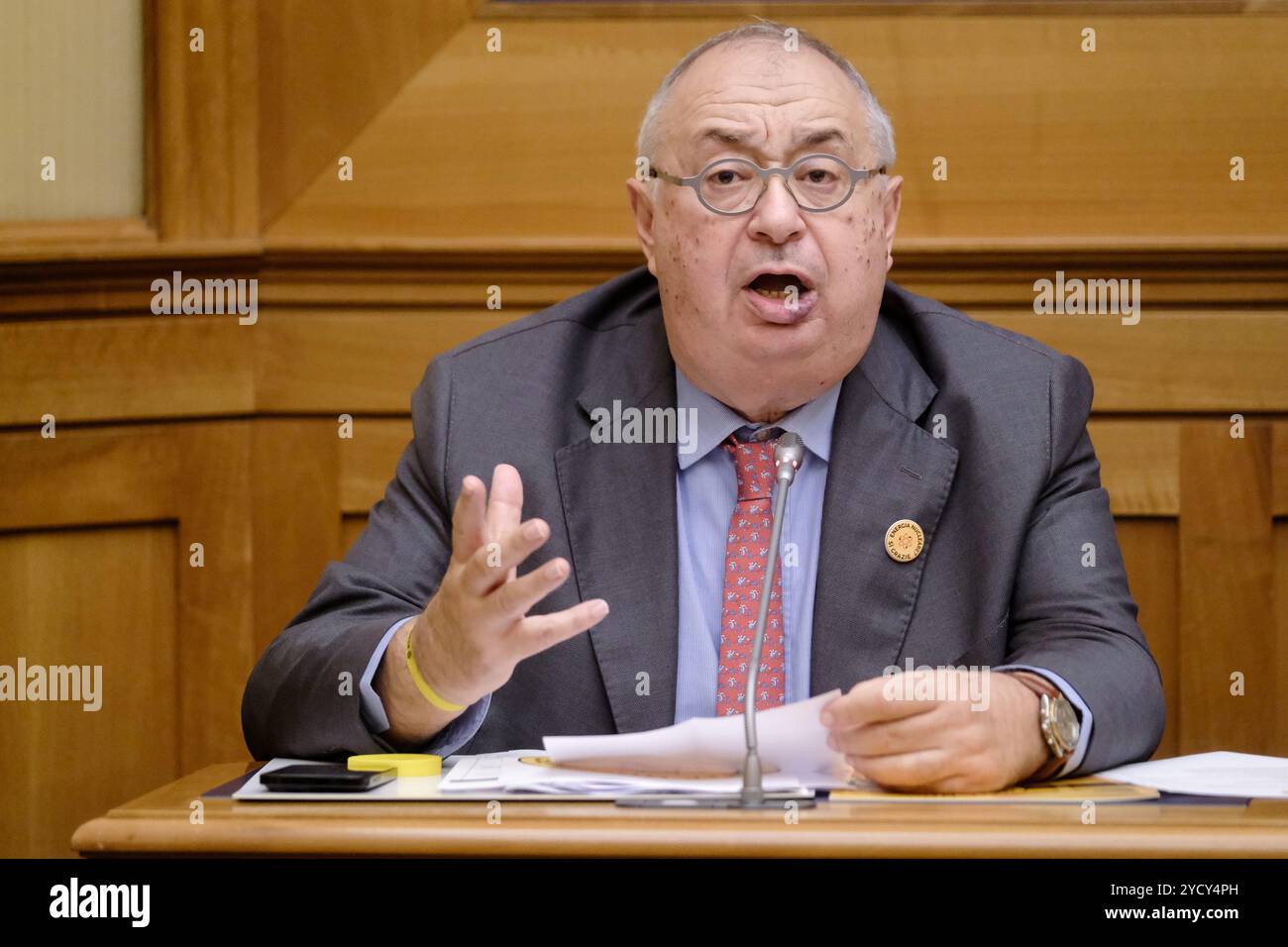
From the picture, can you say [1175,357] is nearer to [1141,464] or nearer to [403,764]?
[1141,464]

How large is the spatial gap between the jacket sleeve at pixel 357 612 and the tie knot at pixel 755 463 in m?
0.40

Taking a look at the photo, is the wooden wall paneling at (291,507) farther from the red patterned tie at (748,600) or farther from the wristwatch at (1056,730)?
the wristwatch at (1056,730)

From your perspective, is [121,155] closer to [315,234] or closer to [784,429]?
[315,234]

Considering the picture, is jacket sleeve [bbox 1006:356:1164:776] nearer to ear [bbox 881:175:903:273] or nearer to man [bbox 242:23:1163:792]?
man [bbox 242:23:1163:792]

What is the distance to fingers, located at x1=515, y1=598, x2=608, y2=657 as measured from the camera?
54.1 inches

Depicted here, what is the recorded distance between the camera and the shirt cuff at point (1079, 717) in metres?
1.53

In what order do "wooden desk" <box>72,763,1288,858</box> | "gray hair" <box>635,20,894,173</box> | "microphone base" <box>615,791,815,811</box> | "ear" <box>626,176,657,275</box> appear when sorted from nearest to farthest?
1. "wooden desk" <box>72,763,1288,858</box>
2. "microphone base" <box>615,791,815,811</box>
3. "gray hair" <box>635,20,894,173</box>
4. "ear" <box>626,176,657,275</box>

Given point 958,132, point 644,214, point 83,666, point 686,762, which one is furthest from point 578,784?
point 958,132

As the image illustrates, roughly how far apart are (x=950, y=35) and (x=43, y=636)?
1.90 m

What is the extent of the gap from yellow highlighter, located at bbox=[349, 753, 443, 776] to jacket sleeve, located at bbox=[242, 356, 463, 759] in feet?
0.49
